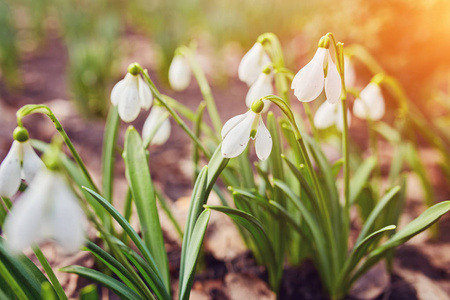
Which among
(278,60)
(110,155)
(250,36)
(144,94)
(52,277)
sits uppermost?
(250,36)

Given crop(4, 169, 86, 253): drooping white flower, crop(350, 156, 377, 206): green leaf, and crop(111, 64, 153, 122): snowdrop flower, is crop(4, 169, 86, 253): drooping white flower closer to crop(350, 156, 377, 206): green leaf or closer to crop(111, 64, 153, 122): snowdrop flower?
crop(111, 64, 153, 122): snowdrop flower

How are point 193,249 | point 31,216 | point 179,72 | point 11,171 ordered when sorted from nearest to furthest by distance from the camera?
point 31,216 → point 11,171 → point 193,249 → point 179,72

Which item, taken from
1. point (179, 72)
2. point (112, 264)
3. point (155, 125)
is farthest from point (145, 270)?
point (179, 72)

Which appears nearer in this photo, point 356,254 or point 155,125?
point 356,254

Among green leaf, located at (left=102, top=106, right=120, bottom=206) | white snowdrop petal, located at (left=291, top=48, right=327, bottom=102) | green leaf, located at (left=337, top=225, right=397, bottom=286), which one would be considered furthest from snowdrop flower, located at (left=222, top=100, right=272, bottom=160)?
green leaf, located at (left=102, top=106, right=120, bottom=206)

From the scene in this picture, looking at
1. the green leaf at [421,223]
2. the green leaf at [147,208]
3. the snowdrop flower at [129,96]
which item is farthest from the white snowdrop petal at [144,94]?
the green leaf at [421,223]

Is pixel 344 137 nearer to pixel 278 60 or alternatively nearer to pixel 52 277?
pixel 278 60
